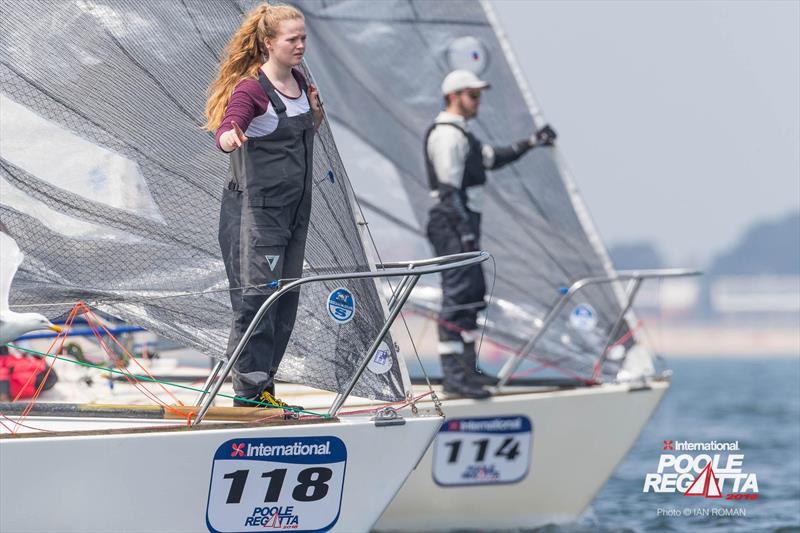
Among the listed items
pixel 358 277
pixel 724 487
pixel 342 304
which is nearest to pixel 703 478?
pixel 724 487

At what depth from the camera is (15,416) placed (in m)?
5.71

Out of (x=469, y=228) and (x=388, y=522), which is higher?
(x=469, y=228)

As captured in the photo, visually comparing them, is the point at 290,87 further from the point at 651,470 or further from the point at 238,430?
the point at 651,470

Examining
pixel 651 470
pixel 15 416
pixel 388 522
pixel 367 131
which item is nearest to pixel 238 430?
pixel 15 416

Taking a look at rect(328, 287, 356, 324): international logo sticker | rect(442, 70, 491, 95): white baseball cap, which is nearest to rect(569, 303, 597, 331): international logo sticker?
rect(442, 70, 491, 95): white baseball cap

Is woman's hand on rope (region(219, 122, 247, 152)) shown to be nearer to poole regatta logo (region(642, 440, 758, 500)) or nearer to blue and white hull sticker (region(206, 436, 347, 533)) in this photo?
blue and white hull sticker (region(206, 436, 347, 533))

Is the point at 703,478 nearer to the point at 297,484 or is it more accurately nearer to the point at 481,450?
the point at 481,450

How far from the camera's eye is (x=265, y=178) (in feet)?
17.9

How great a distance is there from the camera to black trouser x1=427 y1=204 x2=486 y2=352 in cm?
835

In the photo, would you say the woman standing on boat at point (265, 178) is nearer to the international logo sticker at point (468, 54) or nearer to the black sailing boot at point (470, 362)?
the black sailing boot at point (470, 362)

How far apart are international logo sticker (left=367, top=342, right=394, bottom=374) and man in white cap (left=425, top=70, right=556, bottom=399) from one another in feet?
8.26

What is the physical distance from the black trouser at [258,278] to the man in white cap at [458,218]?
2783 millimetres

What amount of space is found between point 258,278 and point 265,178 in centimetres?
35

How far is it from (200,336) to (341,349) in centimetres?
52
